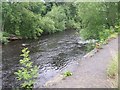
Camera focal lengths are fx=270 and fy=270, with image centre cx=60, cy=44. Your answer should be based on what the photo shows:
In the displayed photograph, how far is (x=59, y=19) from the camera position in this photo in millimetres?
41500

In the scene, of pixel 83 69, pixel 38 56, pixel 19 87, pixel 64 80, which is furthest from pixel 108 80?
pixel 38 56

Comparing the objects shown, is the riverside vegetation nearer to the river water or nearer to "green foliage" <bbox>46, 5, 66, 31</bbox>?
"green foliage" <bbox>46, 5, 66, 31</bbox>

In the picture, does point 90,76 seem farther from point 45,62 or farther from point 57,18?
point 57,18

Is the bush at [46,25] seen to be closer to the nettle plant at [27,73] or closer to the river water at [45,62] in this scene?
the river water at [45,62]

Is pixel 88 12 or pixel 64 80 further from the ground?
pixel 88 12

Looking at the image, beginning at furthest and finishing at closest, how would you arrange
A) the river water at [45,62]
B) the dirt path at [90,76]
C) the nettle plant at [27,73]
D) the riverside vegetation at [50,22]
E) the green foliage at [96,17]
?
the green foliage at [96,17]
the riverside vegetation at [50,22]
the river water at [45,62]
the nettle plant at [27,73]
the dirt path at [90,76]

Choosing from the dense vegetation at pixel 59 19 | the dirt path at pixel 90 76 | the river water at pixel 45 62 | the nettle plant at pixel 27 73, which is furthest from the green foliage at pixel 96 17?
the nettle plant at pixel 27 73

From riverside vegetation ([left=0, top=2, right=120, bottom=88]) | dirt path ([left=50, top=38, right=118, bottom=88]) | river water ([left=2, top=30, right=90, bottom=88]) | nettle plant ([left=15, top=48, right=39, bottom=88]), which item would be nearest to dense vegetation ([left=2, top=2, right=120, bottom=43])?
riverside vegetation ([left=0, top=2, right=120, bottom=88])

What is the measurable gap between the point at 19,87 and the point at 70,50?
938cm

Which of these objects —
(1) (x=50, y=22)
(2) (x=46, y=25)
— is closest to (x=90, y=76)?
(2) (x=46, y=25)

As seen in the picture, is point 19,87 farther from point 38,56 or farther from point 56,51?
point 56,51

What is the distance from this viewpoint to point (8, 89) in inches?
419

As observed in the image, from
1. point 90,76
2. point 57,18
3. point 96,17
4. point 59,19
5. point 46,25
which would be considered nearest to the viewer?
point 90,76

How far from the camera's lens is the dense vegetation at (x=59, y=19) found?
18.9m
